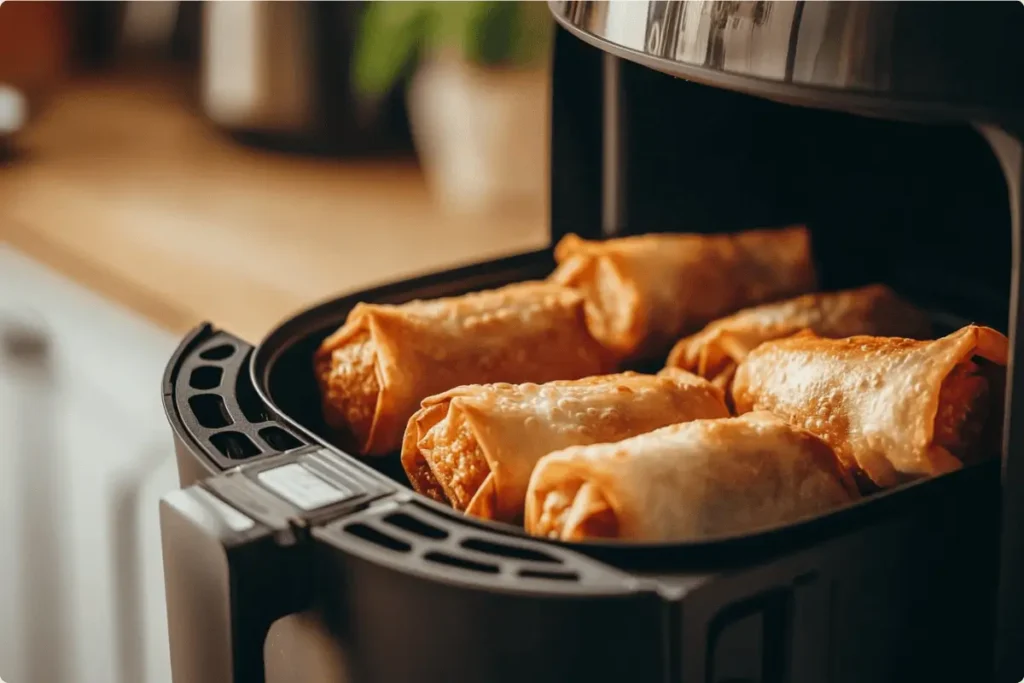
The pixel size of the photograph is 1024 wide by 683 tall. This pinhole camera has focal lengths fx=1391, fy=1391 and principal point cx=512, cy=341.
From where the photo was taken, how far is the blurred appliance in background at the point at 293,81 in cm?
188

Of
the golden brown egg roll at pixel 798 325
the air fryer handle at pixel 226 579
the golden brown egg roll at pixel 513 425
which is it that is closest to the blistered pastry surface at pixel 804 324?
the golden brown egg roll at pixel 798 325

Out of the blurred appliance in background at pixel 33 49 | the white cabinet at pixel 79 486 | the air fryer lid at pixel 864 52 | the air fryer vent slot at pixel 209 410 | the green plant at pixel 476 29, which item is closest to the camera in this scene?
the air fryer lid at pixel 864 52

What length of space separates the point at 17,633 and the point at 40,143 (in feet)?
4.00

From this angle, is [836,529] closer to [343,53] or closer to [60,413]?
[60,413]

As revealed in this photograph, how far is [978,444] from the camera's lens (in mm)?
739

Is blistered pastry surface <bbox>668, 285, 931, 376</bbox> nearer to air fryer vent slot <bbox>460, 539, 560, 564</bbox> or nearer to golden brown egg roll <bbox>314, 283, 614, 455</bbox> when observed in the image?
golden brown egg roll <bbox>314, 283, 614, 455</bbox>

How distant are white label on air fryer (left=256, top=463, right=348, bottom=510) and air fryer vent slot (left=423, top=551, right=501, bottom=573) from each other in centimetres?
7

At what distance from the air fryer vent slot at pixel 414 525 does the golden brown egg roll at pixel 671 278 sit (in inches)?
12.8

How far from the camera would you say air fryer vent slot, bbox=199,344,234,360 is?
2.79 feet

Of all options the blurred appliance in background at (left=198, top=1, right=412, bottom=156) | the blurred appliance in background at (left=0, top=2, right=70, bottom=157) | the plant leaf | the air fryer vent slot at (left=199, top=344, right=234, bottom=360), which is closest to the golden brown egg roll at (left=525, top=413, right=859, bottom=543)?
the air fryer vent slot at (left=199, top=344, right=234, bottom=360)

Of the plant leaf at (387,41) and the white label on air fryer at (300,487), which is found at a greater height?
the plant leaf at (387,41)

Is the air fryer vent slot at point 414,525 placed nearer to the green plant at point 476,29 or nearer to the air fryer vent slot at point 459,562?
the air fryer vent slot at point 459,562

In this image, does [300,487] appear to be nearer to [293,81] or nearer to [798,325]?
[798,325]

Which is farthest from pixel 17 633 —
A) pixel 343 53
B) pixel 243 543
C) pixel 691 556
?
pixel 343 53
